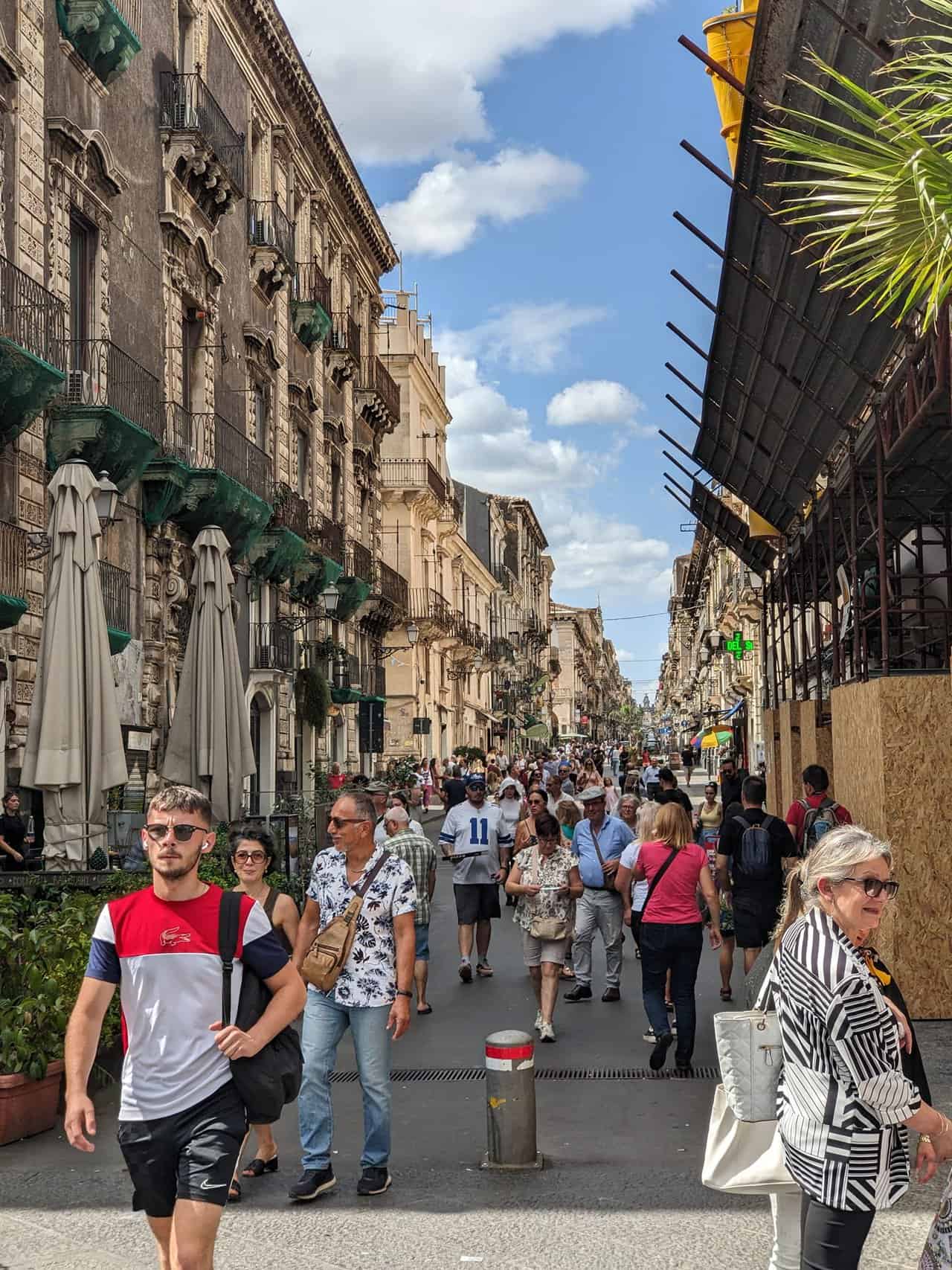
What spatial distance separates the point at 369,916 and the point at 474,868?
20.2ft

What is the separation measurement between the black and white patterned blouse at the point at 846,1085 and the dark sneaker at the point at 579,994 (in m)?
8.11

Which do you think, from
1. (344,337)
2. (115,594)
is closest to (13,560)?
(115,594)

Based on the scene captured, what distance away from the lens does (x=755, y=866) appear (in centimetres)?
1049

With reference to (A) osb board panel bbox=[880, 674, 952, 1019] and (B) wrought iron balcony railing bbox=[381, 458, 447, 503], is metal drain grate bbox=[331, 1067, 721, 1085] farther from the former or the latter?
(B) wrought iron balcony railing bbox=[381, 458, 447, 503]

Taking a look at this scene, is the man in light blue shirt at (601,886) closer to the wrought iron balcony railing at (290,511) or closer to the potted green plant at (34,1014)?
the potted green plant at (34,1014)

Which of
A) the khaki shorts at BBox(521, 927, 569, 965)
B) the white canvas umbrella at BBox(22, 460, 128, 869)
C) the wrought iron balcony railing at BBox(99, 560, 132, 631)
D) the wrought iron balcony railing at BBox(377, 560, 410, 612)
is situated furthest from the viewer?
the wrought iron balcony railing at BBox(377, 560, 410, 612)

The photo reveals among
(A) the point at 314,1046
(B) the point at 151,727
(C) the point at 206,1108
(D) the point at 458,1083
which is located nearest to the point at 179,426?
(B) the point at 151,727

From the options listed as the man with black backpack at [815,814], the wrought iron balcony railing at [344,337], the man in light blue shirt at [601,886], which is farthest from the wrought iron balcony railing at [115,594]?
the wrought iron balcony railing at [344,337]

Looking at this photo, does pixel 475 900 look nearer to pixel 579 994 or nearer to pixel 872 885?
pixel 579 994

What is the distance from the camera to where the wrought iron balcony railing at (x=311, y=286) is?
3114cm

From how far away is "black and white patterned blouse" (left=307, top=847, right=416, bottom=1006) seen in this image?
21.8 feet

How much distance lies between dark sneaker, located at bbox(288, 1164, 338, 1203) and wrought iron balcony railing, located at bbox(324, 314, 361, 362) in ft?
96.3

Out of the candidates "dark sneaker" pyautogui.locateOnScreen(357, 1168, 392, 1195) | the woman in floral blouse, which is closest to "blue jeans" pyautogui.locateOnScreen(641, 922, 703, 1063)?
the woman in floral blouse

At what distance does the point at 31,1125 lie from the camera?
24.5 feet
